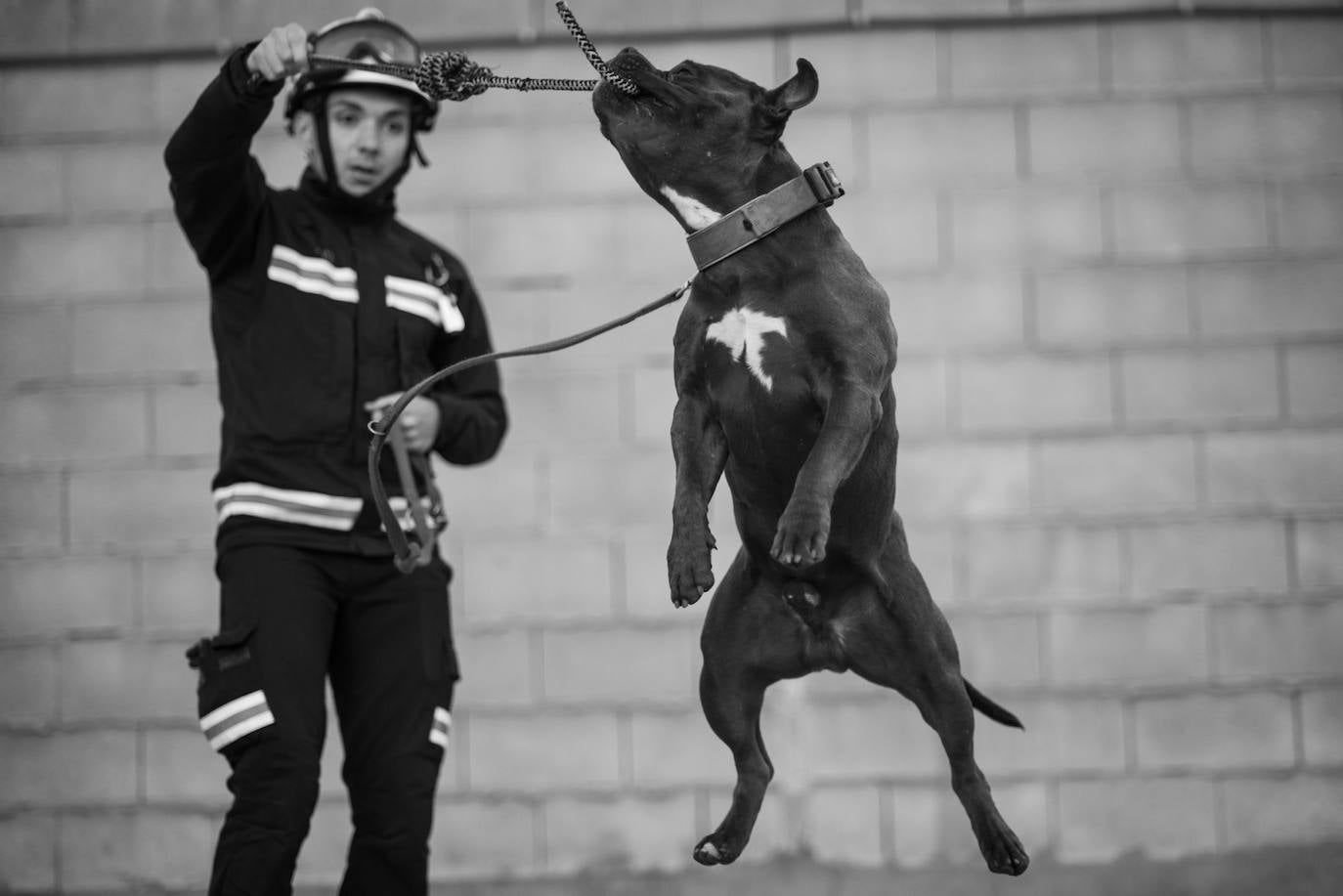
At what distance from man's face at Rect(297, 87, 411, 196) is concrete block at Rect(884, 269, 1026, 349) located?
178 cm

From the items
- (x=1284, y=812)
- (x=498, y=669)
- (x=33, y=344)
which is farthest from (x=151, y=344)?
(x=1284, y=812)

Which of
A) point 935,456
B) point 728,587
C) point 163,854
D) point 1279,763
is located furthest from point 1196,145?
point 163,854

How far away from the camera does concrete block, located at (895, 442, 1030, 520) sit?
4465mm

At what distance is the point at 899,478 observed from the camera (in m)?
4.44

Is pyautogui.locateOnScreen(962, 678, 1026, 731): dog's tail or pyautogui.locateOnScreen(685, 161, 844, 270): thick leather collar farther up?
pyautogui.locateOnScreen(685, 161, 844, 270): thick leather collar

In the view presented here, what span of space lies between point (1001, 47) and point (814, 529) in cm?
314

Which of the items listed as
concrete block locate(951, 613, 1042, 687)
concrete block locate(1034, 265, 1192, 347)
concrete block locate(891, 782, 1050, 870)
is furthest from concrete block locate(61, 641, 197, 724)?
concrete block locate(1034, 265, 1192, 347)

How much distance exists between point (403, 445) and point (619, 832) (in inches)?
73.0

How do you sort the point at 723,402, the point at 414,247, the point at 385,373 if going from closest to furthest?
1. the point at 723,402
2. the point at 385,373
3. the point at 414,247

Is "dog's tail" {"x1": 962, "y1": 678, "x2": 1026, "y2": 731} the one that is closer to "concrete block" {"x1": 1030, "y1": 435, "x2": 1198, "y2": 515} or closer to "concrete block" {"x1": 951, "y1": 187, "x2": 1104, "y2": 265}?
"concrete block" {"x1": 1030, "y1": 435, "x2": 1198, "y2": 515}

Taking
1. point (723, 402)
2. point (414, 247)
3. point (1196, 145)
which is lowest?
point (723, 402)

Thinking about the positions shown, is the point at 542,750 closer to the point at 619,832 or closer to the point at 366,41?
the point at 619,832

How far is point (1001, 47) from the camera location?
450 centimetres

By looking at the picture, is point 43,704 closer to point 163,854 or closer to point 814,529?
point 163,854
